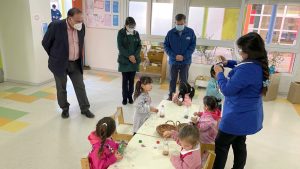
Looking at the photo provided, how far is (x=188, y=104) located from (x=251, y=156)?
0.98m

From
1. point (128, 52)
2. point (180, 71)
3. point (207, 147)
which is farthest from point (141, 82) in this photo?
point (180, 71)

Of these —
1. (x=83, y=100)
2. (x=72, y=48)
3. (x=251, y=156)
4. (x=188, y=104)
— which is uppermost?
(x=72, y=48)

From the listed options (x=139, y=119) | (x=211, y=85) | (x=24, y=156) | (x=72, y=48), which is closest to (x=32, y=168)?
(x=24, y=156)

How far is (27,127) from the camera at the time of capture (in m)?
3.44

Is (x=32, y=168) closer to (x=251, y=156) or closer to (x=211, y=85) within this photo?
(x=211, y=85)

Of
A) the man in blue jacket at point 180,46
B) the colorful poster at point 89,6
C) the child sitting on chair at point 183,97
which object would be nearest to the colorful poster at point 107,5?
the colorful poster at point 89,6

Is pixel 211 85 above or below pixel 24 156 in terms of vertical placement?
above

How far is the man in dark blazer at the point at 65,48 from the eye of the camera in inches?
128

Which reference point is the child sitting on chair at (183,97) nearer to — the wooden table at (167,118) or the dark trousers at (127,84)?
the wooden table at (167,118)

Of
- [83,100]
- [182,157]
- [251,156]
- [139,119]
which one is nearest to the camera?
[182,157]

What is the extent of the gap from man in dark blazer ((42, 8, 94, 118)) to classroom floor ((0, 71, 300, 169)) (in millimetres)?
451

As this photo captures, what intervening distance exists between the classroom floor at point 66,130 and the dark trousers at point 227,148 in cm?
Answer: 50

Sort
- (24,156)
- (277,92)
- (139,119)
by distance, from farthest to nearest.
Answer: (277,92) < (24,156) < (139,119)

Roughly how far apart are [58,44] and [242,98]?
2.37m
